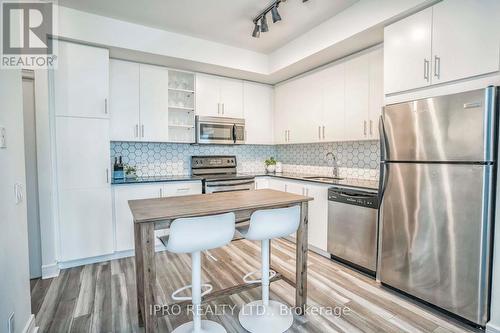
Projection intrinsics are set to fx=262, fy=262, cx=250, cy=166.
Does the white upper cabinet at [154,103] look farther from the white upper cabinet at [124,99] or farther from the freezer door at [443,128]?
the freezer door at [443,128]

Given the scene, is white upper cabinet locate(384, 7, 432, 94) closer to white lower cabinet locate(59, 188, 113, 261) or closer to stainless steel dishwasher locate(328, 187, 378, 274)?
stainless steel dishwasher locate(328, 187, 378, 274)

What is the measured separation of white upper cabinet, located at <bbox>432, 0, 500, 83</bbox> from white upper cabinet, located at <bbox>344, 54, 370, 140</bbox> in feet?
2.94

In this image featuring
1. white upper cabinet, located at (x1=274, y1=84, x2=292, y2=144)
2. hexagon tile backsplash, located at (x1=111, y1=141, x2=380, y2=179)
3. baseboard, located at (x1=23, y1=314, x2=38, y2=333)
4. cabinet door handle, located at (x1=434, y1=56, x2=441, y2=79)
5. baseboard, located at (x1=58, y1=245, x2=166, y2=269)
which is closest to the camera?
baseboard, located at (x1=23, y1=314, x2=38, y2=333)

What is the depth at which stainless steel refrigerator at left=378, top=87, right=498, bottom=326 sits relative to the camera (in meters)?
1.78

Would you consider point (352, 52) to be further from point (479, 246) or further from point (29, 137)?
point (29, 137)

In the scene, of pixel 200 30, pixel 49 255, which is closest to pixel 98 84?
pixel 200 30

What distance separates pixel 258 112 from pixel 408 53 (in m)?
2.45

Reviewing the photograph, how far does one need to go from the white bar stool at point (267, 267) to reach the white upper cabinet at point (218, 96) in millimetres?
2413

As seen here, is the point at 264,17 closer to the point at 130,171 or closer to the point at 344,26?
the point at 344,26

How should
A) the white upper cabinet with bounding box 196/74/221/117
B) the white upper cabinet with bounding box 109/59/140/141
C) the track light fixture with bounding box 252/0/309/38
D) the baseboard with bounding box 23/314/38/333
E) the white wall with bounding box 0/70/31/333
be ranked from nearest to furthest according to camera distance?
the white wall with bounding box 0/70/31/333 → the baseboard with bounding box 23/314/38/333 → the track light fixture with bounding box 252/0/309/38 → the white upper cabinet with bounding box 109/59/140/141 → the white upper cabinet with bounding box 196/74/221/117

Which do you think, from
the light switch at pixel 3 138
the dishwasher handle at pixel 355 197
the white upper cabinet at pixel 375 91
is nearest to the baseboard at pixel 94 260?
the light switch at pixel 3 138

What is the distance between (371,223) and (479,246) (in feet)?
2.92

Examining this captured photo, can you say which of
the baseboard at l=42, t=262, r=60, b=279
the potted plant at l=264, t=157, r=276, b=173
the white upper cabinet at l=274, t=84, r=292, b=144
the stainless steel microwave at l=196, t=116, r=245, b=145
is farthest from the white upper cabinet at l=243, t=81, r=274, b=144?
the baseboard at l=42, t=262, r=60, b=279

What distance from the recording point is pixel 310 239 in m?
3.40
